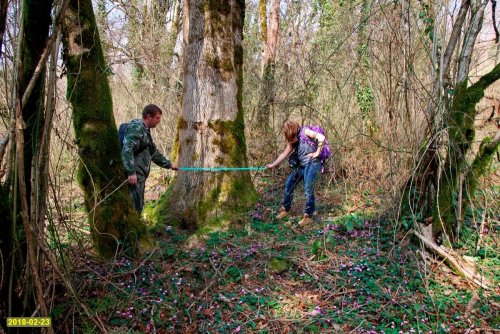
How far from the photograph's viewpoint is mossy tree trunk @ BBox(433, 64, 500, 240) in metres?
3.97

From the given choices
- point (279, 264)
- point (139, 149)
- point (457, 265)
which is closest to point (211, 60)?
point (139, 149)

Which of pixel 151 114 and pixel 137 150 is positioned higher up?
pixel 151 114

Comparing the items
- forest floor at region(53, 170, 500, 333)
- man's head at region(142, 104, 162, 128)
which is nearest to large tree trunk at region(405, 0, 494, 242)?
forest floor at region(53, 170, 500, 333)

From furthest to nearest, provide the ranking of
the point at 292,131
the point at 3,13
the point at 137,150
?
the point at 292,131, the point at 137,150, the point at 3,13

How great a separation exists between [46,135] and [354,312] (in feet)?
8.90

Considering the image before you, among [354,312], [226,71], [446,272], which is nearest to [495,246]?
[446,272]

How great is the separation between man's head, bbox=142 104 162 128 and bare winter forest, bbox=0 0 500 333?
485mm

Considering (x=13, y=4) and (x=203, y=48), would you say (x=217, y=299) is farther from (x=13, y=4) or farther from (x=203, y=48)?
(x=203, y=48)

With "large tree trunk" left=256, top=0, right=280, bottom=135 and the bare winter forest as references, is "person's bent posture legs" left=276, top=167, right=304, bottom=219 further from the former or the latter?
"large tree trunk" left=256, top=0, right=280, bottom=135

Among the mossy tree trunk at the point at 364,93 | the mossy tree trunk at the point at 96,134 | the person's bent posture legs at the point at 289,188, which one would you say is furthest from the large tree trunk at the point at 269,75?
the mossy tree trunk at the point at 96,134

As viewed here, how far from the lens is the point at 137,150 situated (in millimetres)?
4621

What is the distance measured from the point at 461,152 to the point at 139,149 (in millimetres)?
3583

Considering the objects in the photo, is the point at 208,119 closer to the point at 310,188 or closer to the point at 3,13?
the point at 310,188

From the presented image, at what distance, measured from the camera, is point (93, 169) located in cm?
362
